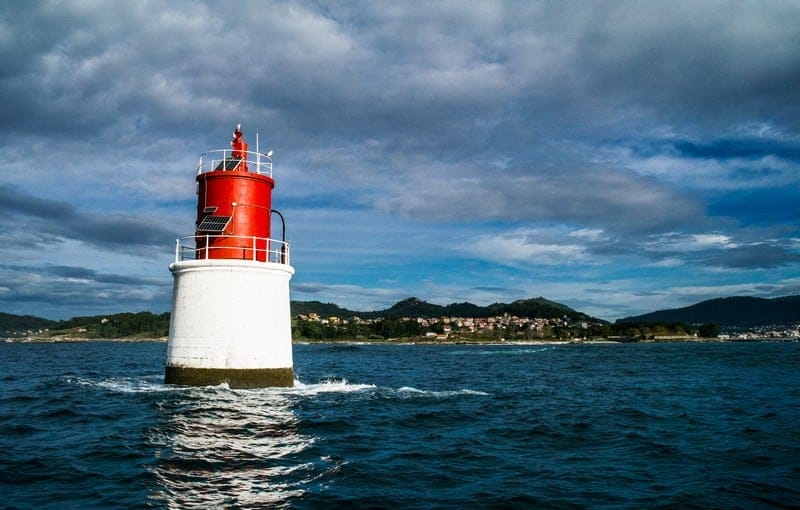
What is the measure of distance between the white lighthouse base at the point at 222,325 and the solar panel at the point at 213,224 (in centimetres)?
121

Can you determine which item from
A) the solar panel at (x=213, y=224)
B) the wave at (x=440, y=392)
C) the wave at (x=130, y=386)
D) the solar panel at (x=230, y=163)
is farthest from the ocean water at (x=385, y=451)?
the solar panel at (x=230, y=163)

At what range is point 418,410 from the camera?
60.6 feet

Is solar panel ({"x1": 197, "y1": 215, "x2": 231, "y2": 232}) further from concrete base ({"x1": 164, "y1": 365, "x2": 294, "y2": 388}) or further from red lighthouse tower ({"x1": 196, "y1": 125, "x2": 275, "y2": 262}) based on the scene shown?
concrete base ({"x1": 164, "y1": 365, "x2": 294, "y2": 388})

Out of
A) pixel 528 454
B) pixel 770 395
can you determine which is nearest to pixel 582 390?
pixel 770 395

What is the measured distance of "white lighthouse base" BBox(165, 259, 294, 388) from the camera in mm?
19797

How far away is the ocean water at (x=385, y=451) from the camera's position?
30.0 feet

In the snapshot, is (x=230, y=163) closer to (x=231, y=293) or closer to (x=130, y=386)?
(x=231, y=293)

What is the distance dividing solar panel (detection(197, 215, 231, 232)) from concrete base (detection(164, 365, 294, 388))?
4.73 m

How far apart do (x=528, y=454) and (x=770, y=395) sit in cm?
1740

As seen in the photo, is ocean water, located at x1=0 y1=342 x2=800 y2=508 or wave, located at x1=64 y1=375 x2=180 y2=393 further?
wave, located at x1=64 y1=375 x2=180 y2=393

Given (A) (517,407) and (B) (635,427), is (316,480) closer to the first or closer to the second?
(B) (635,427)

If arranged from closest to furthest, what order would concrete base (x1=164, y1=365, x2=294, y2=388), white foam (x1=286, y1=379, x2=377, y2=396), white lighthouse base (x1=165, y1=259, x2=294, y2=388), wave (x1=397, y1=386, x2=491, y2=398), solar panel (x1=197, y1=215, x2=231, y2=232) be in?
concrete base (x1=164, y1=365, x2=294, y2=388) → white lighthouse base (x1=165, y1=259, x2=294, y2=388) → solar panel (x1=197, y1=215, x2=231, y2=232) → white foam (x1=286, y1=379, x2=377, y2=396) → wave (x1=397, y1=386, x2=491, y2=398)

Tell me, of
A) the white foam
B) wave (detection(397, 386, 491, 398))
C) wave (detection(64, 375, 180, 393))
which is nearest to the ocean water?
wave (detection(64, 375, 180, 393))

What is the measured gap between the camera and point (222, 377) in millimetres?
19688
